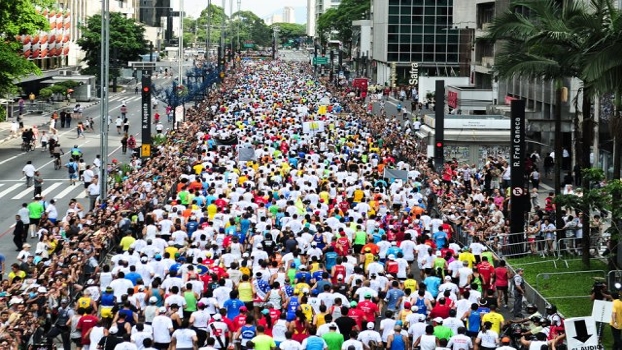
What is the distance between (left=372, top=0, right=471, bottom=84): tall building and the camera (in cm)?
11394

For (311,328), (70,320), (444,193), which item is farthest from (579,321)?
(444,193)

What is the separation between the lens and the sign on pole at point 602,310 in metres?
19.3

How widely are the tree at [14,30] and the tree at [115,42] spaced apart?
46.3 m

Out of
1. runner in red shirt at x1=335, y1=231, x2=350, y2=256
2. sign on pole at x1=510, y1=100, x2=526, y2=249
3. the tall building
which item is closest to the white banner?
sign on pole at x1=510, y1=100, x2=526, y2=249

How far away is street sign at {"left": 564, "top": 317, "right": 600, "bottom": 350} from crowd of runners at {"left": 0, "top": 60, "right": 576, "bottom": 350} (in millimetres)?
686

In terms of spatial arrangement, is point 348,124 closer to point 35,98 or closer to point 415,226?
point 415,226

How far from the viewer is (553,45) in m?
30.3

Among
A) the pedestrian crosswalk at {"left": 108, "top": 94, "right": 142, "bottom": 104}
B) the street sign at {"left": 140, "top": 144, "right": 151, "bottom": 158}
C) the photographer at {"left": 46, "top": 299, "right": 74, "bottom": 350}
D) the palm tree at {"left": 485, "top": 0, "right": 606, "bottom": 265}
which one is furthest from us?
the pedestrian crosswalk at {"left": 108, "top": 94, "right": 142, "bottom": 104}

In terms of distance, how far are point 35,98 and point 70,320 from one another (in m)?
71.9

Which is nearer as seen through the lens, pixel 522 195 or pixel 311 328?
pixel 311 328

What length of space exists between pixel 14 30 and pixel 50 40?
109 feet

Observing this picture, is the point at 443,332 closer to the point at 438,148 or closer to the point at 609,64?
the point at 609,64

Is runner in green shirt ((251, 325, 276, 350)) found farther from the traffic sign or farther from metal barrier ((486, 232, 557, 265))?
the traffic sign

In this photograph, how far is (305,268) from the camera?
2294cm
